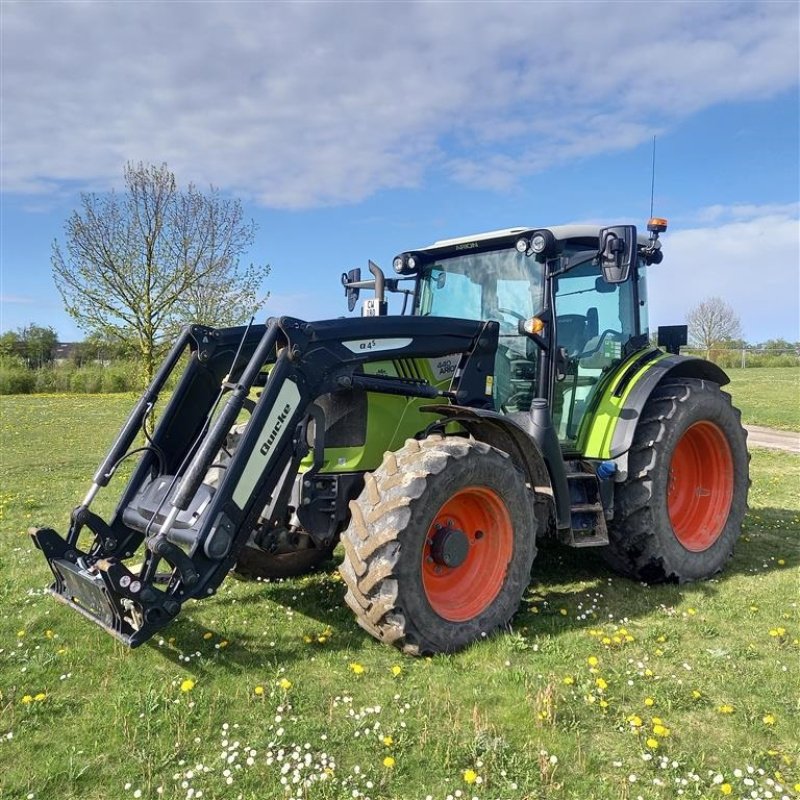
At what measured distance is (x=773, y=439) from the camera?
1662 centimetres

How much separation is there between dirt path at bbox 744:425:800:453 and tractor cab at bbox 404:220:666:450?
10.1m

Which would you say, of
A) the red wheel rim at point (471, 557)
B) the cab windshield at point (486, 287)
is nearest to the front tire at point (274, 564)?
the red wheel rim at point (471, 557)

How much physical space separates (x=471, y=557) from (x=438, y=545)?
0.45m

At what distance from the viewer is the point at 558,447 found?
518 cm

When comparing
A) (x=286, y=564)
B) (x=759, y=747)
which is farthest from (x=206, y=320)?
(x=759, y=747)

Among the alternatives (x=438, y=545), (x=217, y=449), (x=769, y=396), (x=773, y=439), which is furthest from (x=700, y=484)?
(x=769, y=396)

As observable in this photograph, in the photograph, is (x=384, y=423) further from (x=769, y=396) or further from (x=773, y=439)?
(x=769, y=396)

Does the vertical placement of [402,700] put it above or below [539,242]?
below

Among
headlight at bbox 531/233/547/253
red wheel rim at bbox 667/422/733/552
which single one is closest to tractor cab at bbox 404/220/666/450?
headlight at bbox 531/233/547/253

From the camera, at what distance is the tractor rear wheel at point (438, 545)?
4.14 metres

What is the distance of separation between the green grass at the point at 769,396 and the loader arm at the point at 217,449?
48.9ft

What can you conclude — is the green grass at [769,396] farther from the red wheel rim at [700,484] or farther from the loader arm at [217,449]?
the loader arm at [217,449]

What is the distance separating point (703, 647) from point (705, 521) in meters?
2.02

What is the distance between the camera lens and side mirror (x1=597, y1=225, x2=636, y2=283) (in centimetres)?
494
